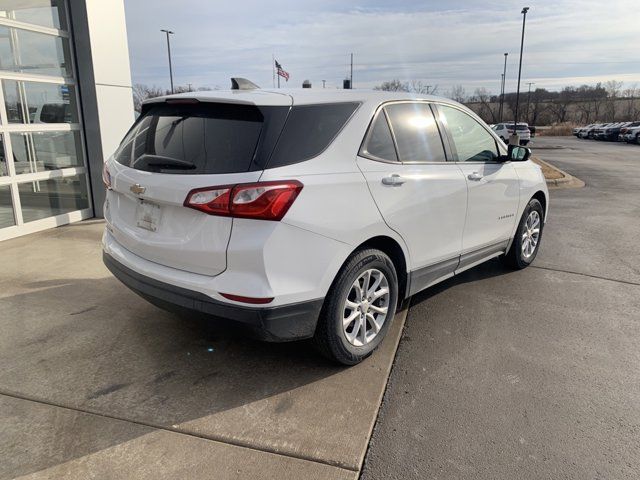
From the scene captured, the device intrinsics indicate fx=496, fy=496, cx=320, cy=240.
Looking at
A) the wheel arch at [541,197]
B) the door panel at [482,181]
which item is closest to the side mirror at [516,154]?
the door panel at [482,181]

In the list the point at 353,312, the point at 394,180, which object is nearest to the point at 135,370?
the point at 353,312

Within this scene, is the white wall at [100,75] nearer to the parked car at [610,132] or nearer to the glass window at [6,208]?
the glass window at [6,208]

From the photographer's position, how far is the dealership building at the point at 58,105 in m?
6.44

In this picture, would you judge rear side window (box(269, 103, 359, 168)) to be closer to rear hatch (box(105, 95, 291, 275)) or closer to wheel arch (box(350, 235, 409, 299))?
rear hatch (box(105, 95, 291, 275))

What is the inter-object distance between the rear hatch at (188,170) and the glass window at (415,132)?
3.21 ft

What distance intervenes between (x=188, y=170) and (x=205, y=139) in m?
0.23

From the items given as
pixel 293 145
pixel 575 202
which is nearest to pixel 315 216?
pixel 293 145

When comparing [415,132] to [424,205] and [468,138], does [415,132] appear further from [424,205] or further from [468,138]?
[468,138]

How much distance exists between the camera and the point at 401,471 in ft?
7.99

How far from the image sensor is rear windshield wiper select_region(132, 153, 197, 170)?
9.49 ft

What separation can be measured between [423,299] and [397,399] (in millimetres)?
1728

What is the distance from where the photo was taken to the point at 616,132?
39844 millimetres

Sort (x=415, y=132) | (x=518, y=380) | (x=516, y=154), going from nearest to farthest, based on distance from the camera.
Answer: (x=518, y=380) < (x=415, y=132) < (x=516, y=154)

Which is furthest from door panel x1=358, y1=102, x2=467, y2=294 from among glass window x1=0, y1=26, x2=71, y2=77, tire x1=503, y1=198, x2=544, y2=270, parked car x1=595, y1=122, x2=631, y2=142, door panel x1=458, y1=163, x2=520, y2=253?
parked car x1=595, y1=122, x2=631, y2=142
